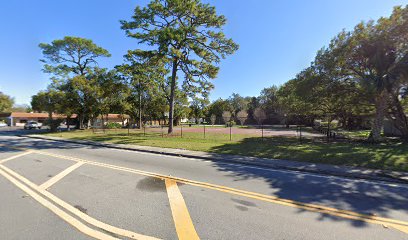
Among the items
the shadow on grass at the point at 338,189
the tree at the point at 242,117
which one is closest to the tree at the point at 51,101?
the shadow on grass at the point at 338,189

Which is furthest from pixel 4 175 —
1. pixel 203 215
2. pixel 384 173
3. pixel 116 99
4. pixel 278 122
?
pixel 278 122

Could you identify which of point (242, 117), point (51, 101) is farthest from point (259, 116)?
point (51, 101)

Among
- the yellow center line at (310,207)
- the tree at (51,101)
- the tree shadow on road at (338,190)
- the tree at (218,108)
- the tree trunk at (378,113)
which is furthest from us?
the tree at (218,108)

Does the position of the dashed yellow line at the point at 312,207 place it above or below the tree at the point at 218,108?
below

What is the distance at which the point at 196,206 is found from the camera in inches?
183

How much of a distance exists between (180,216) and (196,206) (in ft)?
1.86

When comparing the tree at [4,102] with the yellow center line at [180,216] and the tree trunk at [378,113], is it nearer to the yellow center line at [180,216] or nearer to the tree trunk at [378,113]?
the yellow center line at [180,216]

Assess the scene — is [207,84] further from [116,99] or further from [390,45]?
[116,99]

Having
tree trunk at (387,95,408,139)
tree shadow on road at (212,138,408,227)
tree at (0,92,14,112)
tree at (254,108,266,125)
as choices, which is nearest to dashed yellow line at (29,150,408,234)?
tree shadow on road at (212,138,408,227)

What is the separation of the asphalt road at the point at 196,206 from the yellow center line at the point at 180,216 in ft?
0.05

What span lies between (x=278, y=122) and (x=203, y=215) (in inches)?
2601

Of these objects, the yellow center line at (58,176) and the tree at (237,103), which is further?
the tree at (237,103)

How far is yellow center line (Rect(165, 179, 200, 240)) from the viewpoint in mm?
3502

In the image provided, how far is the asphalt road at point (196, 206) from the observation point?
142 inches
